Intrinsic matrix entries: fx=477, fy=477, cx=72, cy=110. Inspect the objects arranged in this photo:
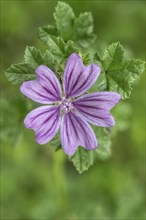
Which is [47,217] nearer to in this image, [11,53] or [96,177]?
[96,177]

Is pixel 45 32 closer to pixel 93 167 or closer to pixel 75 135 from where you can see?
pixel 75 135

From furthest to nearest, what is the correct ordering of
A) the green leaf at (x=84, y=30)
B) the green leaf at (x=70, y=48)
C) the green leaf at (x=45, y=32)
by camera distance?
1. the green leaf at (x=84, y=30)
2. the green leaf at (x=45, y=32)
3. the green leaf at (x=70, y=48)

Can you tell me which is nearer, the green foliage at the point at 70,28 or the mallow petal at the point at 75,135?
the mallow petal at the point at 75,135

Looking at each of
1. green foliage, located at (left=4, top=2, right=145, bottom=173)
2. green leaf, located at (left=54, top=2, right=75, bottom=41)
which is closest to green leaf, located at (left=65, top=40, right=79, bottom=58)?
green foliage, located at (left=4, top=2, right=145, bottom=173)

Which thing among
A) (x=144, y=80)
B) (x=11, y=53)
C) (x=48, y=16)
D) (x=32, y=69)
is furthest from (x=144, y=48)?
(x=32, y=69)

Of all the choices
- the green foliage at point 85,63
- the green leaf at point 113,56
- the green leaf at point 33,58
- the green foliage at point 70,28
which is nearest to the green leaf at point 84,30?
the green foliage at point 70,28

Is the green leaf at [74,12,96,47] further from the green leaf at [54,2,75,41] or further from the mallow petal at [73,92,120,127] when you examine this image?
the mallow petal at [73,92,120,127]

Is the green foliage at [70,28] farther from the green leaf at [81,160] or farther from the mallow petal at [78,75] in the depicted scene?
the green leaf at [81,160]
